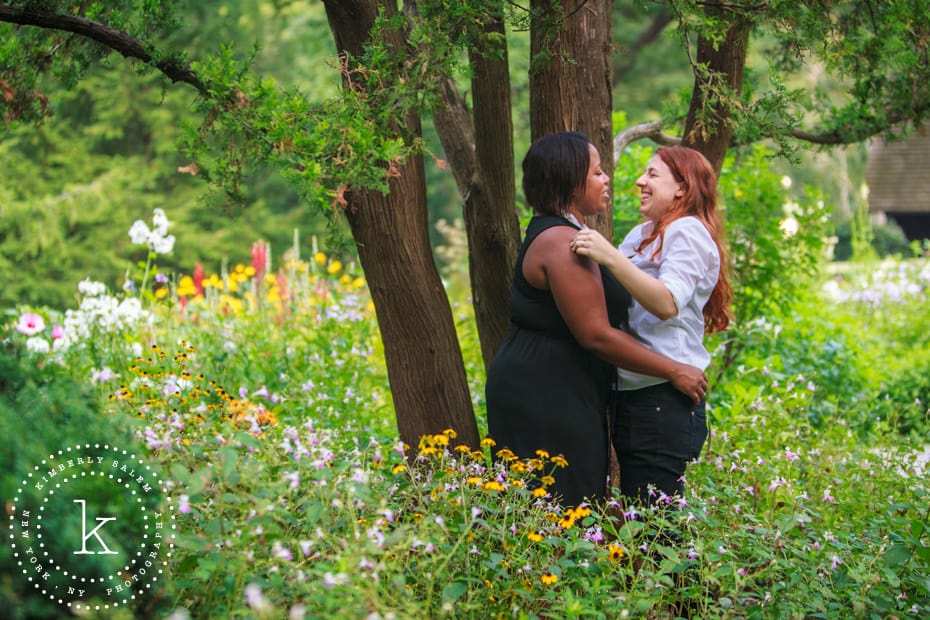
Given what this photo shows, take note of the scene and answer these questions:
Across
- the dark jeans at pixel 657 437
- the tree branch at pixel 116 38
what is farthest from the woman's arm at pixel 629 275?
the tree branch at pixel 116 38

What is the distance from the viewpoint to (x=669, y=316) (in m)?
3.15

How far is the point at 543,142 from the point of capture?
3.29m

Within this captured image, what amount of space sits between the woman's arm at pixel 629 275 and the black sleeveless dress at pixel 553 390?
0.58ft

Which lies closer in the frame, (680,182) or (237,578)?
(237,578)

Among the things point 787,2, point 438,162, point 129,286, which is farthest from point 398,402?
point 129,286

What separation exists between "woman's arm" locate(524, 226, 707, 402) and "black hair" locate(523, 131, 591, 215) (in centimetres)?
15

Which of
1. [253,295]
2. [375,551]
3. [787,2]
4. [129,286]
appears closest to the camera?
[375,551]

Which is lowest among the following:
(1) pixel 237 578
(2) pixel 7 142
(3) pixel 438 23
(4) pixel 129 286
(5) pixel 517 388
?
(1) pixel 237 578

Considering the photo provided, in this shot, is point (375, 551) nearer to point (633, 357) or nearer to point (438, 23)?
point (633, 357)

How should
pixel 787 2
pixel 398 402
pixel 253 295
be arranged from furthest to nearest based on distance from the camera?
pixel 253 295 < pixel 398 402 < pixel 787 2

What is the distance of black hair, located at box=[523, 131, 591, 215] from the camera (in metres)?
3.25

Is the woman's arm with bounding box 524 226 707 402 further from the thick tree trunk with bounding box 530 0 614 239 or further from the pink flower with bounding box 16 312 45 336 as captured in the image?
the pink flower with bounding box 16 312 45 336

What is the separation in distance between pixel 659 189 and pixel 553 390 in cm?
82

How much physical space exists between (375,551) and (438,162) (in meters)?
1.56
